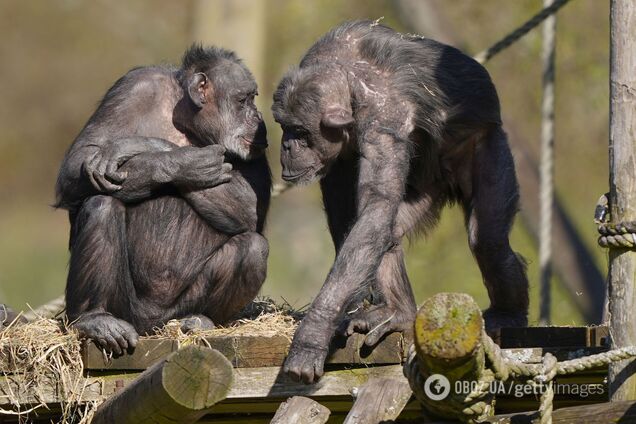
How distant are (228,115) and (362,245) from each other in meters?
1.25

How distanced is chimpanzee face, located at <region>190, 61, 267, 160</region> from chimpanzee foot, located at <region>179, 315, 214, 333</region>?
2.83 ft

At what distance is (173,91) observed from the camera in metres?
5.82

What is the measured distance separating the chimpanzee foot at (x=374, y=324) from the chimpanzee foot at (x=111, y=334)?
0.87 metres

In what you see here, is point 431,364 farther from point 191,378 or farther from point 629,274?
point 629,274

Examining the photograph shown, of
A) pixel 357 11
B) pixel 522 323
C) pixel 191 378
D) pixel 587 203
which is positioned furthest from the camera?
pixel 587 203

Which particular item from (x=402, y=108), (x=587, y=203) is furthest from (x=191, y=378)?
(x=587, y=203)

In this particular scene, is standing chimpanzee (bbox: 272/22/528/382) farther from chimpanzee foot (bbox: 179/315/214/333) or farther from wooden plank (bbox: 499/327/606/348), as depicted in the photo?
chimpanzee foot (bbox: 179/315/214/333)

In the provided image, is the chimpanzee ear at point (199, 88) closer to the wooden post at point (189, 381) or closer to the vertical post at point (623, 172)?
the wooden post at point (189, 381)

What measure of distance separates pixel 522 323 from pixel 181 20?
56.1 feet

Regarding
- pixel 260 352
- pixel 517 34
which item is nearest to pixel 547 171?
pixel 517 34

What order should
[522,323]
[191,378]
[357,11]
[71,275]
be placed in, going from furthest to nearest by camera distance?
1. [357,11]
2. [522,323]
3. [71,275]
4. [191,378]

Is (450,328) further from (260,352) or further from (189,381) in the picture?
(260,352)

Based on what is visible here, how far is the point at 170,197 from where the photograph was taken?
5.52m

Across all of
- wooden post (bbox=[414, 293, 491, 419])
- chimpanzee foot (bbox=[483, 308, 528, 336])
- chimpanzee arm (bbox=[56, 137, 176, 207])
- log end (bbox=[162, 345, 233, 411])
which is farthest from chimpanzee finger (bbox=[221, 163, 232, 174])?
wooden post (bbox=[414, 293, 491, 419])
